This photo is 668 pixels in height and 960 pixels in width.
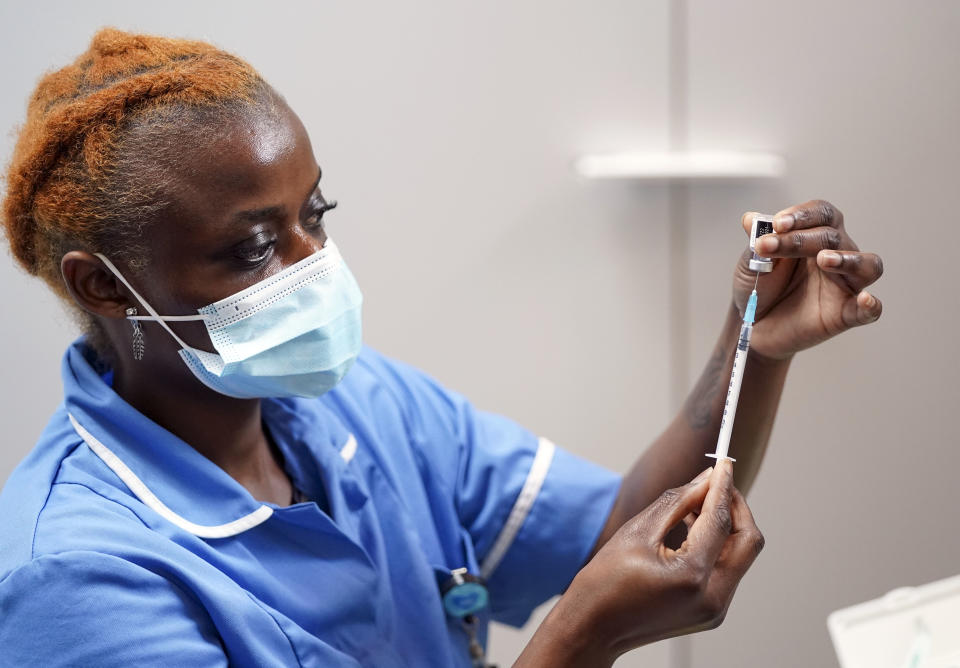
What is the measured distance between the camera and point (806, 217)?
0.79 meters

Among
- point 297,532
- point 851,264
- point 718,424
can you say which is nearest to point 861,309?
point 851,264

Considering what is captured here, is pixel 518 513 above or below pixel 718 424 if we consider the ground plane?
below

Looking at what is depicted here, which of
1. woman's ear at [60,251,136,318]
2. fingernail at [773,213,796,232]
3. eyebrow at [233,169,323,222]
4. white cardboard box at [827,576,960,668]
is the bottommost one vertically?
white cardboard box at [827,576,960,668]

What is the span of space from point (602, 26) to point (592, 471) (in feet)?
2.16

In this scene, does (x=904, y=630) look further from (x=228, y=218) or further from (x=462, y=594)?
(x=228, y=218)

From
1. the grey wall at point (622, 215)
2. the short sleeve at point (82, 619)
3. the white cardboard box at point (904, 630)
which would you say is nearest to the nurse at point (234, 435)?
the short sleeve at point (82, 619)

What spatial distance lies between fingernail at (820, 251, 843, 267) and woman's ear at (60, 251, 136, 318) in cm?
61

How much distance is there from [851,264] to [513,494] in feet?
1.53

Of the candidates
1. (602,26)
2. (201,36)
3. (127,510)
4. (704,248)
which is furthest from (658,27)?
(127,510)

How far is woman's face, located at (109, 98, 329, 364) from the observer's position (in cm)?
79

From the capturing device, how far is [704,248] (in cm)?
137

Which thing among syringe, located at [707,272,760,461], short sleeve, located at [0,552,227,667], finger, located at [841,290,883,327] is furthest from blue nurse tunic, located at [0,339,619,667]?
finger, located at [841,290,883,327]

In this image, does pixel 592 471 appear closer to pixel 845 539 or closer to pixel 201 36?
pixel 845 539

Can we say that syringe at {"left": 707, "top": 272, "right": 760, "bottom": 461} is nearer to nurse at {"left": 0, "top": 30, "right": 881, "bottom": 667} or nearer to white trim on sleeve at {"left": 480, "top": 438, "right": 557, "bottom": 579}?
nurse at {"left": 0, "top": 30, "right": 881, "bottom": 667}
